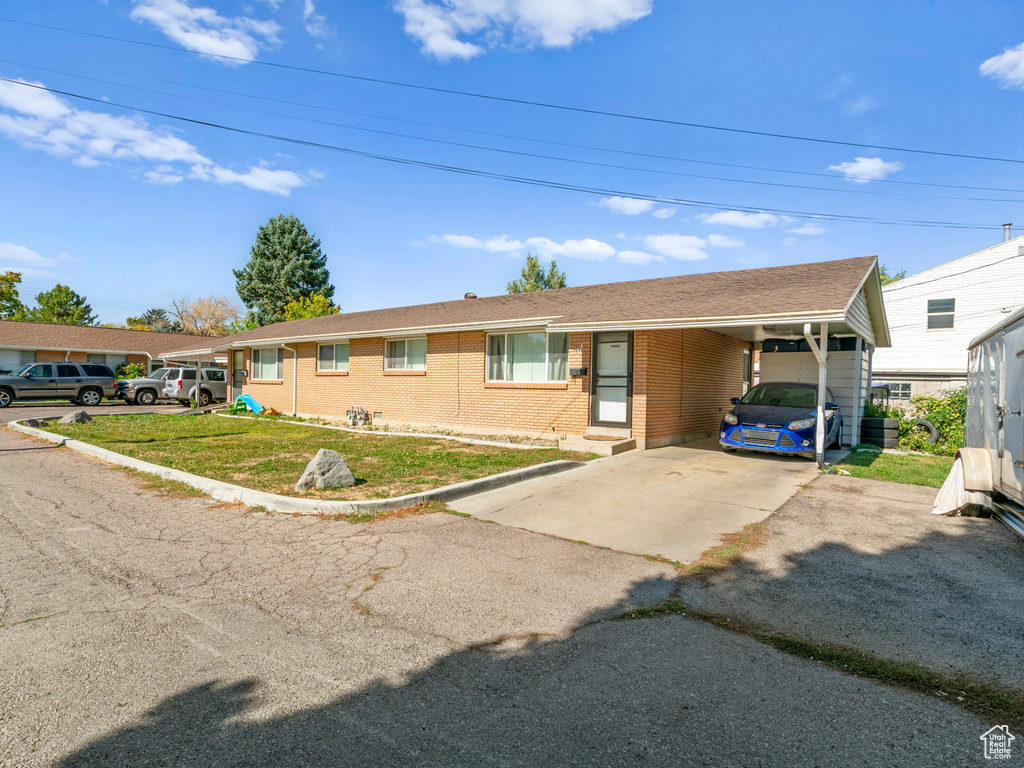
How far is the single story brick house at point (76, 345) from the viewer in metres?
32.8

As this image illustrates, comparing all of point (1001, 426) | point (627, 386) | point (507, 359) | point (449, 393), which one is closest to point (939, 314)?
point (627, 386)

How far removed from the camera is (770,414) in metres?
11.1

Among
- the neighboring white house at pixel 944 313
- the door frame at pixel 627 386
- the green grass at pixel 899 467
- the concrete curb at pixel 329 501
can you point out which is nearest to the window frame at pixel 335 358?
the concrete curb at pixel 329 501

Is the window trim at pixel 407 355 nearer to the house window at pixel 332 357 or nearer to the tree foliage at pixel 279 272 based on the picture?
the house window at pixel 332 357

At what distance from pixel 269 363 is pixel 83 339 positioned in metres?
22.4

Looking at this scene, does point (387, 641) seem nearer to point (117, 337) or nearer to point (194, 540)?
point (194, 540)

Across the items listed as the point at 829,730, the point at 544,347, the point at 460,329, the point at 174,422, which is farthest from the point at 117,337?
the point at 829,730

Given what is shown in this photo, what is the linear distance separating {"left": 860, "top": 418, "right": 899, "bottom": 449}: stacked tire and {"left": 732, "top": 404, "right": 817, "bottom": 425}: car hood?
364 cm

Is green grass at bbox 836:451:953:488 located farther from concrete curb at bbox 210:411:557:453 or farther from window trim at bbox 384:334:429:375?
window trim at bbox 384:334:429:375

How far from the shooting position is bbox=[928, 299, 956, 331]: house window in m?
20.3

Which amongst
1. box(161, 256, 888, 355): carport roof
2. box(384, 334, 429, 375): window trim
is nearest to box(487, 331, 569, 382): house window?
box(161, 256, 888, 355): carport roof

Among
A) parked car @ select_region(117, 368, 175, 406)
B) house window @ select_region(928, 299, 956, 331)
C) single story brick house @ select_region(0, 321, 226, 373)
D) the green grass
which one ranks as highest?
house window @ select_region(928, 299, 956, 331)

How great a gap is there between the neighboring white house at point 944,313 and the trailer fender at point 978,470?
1416 centimetres
